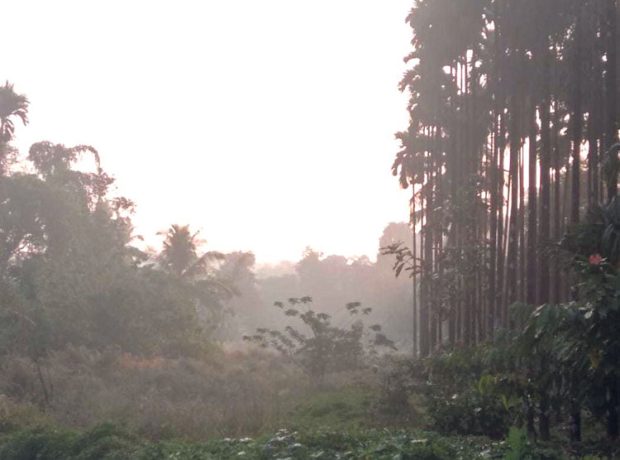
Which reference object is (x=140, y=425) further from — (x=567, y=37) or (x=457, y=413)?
(x=567, y=37)

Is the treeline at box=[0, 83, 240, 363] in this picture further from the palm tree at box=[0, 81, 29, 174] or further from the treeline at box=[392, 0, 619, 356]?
the treeline at box=[392, 0, 619, 356]

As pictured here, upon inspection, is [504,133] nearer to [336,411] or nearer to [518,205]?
[518,205]

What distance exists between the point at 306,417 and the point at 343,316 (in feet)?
249

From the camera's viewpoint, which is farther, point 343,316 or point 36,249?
point 343,316

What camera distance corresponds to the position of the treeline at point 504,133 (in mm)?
24234

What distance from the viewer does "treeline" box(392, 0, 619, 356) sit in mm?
24234

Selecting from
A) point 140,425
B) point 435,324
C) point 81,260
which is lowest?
point 140,425

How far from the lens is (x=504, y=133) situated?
3072cm

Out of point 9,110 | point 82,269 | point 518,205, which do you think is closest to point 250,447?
point 518,205

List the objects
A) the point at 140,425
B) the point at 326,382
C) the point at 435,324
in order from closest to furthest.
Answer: the point at 140,425 < the point at 326,382 < the point at 435,324

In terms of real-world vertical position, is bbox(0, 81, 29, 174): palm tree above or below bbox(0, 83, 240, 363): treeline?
above

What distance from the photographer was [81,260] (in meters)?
47.0

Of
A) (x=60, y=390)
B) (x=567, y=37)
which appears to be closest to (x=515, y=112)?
(x=567, y=37)

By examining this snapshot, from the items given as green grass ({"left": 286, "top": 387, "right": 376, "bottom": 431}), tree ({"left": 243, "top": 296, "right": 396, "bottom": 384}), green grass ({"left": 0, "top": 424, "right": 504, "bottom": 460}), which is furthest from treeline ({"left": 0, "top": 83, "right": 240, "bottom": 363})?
green grass ({"left": 0, "top": 424, "right": 504, "bottom": 460})
